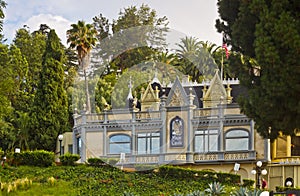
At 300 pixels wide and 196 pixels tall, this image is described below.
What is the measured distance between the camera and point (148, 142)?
37.7 metres

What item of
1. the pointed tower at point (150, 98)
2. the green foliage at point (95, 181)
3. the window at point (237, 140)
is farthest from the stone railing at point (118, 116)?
the green foliage at point (95, 181)

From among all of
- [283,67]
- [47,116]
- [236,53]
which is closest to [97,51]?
[47,116]

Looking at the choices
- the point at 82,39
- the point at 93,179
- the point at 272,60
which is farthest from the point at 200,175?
the point at 82,39

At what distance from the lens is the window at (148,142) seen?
123 ft

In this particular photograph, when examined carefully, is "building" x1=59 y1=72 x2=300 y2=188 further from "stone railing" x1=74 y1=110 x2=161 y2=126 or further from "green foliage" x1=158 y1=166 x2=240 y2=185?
"green foliage" x1=158 y1=166 x2=240 y2=185

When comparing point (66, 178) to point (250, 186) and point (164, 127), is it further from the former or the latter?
point (164, 127)

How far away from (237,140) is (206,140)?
1662mm

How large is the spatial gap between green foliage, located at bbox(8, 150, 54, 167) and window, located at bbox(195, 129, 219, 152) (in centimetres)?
877

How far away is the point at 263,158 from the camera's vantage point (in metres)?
35.8

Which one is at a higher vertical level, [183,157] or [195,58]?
[195,58]

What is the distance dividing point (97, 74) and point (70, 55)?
16044mm

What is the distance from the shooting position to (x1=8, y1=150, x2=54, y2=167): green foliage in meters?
31.5

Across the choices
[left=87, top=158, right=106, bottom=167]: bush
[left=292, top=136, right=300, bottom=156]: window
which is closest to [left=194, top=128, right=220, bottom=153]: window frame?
[left=292, top=136, right=300, bottom=156]: window

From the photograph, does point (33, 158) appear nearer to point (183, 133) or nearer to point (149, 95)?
point (183, 133)
